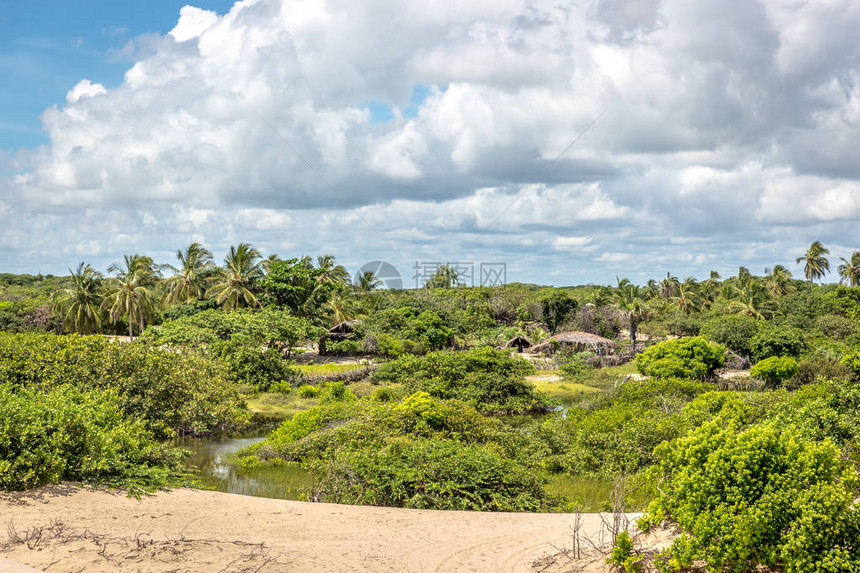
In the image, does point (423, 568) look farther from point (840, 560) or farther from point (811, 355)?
point (811, 355)

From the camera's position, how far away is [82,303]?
45031 mm

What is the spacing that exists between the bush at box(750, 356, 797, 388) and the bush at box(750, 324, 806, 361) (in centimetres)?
404

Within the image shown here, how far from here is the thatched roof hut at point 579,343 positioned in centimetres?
4622

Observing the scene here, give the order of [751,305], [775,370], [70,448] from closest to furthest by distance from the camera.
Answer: [70,448] → [775,370] → [751,305]

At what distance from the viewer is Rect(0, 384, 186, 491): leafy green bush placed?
978cm

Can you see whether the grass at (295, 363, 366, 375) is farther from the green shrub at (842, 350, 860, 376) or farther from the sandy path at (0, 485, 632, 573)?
the green shrub at (842, 350, 860, 376)

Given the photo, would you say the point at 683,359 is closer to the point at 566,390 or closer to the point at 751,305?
the point at 566,390

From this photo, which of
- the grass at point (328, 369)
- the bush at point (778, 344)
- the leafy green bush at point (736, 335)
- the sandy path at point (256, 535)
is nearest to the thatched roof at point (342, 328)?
the grass at point (328, 369)

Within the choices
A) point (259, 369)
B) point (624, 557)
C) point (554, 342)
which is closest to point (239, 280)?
point (259, 369)

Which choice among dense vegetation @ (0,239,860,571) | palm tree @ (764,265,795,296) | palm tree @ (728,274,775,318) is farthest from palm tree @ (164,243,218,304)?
palm tree @ (764,265,795,296)

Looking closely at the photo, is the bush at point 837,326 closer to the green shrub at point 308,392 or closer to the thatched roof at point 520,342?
the thatched roof at point 520,342

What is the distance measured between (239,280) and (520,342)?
2358 cm

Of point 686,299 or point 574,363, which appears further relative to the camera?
point 686,299

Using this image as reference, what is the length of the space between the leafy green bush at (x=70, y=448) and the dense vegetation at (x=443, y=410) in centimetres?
4
